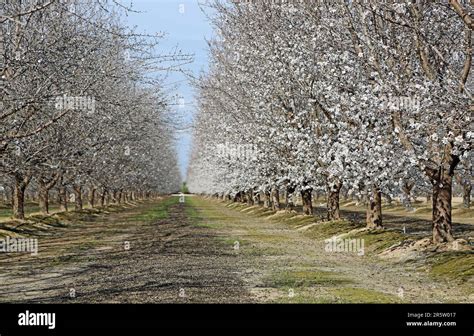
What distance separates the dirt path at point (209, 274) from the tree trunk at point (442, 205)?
2046mm

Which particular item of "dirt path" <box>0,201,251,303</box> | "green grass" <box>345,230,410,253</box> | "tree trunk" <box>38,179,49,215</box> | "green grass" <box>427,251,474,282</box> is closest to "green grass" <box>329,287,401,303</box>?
"dirt path" <box>0,201,251,303</box>

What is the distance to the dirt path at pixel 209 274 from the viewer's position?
15.0 meters

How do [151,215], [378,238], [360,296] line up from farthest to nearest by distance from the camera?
[151,215]
[378,238]
[360,296]

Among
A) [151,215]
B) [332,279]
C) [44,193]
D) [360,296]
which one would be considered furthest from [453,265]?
[151,215]

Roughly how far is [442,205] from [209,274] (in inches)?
320

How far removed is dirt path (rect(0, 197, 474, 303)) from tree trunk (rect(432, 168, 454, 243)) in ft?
6.71

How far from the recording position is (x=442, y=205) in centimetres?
2166

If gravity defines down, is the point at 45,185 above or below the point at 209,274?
above

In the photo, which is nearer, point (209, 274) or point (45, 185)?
point (209, 274)

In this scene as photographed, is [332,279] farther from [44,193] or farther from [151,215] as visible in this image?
[151,215]

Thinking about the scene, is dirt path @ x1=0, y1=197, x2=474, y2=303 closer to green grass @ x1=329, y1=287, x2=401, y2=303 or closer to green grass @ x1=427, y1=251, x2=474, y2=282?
green grass @ x1=329, y1=287, x2=401, y2=303

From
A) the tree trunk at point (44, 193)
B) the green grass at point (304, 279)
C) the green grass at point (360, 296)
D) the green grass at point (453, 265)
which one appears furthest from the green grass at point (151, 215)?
the green grass at point (360, 296)

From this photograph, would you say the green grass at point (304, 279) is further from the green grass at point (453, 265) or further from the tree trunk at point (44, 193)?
the tree trunk at point (44, 193)
